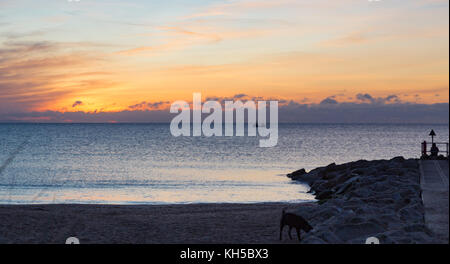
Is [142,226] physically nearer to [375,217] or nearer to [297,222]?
[297,222]

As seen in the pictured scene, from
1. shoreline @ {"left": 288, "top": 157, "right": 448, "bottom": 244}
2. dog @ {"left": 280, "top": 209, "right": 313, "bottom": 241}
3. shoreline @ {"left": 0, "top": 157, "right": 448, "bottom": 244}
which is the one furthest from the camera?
dog @ {"left": 280, "top": 209, "right": 313, "bottom": 241}

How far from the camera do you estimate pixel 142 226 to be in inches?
645

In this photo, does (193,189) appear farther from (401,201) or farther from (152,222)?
(401,201)

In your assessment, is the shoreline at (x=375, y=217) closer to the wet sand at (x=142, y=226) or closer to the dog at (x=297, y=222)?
the dog at (x=297, y=222)

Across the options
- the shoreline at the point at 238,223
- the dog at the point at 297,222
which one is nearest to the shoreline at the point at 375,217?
the shoreline at the point at 238,223

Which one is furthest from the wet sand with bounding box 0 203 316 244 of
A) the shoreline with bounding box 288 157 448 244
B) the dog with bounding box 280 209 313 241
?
the shoreline with bounding box 288 157 448 244

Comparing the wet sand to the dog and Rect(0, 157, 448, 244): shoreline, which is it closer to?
Rect(0, 157, 448, 244): shoreline

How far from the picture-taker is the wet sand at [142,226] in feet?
46.2

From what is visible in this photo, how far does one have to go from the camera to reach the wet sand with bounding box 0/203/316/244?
46.2 feet

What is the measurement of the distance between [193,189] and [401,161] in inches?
509

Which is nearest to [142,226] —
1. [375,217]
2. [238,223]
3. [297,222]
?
[238,223]

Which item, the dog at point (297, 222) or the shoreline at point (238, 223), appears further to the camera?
the dog at point (297, 222)

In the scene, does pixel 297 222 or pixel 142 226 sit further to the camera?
pixel 142 226
